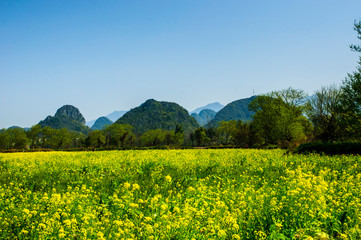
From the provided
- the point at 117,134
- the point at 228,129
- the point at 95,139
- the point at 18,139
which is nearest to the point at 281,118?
the point at 228,129

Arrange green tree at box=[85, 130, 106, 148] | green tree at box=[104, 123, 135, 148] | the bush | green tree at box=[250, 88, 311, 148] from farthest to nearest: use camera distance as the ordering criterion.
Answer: green tree at box=[85, 130, 106, 148]
green tree at box=[104, 123, 135, 148]
green tree at box=[250, 88, 311, 148]
the bush

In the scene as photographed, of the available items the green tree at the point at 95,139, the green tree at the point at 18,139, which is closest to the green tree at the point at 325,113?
the green tree at the point at 95,139

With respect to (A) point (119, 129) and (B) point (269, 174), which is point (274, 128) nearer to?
(B) point (269, 174)

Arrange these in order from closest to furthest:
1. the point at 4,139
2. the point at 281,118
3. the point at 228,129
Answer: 1. the point at 281,118
2. the point at 4,139
3. the point at 228,129

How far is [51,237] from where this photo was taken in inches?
139

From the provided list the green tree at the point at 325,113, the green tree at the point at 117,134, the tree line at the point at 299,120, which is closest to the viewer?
the tree line at the point at 299,120

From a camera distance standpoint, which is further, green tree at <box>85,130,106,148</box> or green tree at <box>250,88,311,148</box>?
green tree at <box>85,130,106,148</box>

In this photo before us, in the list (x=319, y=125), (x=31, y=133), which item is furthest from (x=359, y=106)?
(x=31, y=133)

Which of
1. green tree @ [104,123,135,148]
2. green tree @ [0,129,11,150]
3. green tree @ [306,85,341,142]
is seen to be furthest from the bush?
green tree @ [0,129,11,150]

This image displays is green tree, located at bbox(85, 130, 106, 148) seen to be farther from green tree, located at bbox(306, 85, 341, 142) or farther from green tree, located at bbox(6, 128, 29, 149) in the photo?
green tree, located at bbox(306, 85, 341, 142)

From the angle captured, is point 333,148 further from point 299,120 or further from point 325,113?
point 299,120

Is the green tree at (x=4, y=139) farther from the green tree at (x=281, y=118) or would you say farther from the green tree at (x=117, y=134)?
the green tree at (x=281, y=118)

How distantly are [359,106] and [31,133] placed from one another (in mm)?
110898

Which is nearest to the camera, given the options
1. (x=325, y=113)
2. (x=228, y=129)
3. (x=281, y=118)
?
(x=325, y=113)
